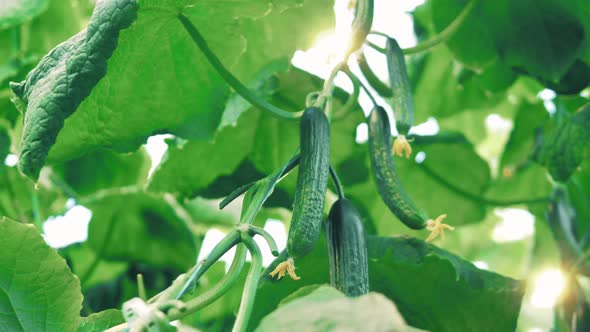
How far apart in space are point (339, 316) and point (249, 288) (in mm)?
212

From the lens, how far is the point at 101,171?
234 cm

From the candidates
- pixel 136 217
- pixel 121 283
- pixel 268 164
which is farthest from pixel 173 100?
pixel 121 283

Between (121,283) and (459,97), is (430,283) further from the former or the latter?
(121,283)

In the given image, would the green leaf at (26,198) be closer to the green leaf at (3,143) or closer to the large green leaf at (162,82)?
the green leaf at (3,143)

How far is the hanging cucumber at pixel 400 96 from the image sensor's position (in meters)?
1.25

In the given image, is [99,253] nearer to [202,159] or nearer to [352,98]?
[202,159]

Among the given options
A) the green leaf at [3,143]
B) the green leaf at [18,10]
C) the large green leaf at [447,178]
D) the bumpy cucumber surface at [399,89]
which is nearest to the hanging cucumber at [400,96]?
the bumpy cucumber surface at [399,89]

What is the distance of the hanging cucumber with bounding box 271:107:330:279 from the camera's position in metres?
1.01

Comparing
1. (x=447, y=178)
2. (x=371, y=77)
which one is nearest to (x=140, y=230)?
(x=447, y=178)

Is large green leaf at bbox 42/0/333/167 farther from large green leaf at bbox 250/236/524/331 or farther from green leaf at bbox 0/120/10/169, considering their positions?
green leaf at bbox 0/120/10/169

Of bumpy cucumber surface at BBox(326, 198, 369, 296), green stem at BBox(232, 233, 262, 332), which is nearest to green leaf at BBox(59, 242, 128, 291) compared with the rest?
bumpy cucumber surface at BBox(326, 198, 369, 296)

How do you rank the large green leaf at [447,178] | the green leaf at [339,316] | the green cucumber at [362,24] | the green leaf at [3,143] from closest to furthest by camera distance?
the green leaf at [339,316], the green cucumber at [362,24], the green leaf at [3,143], the large green leaf at [447,178]

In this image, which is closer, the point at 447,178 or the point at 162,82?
the point at 162,82

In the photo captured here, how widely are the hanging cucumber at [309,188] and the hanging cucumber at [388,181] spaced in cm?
14
